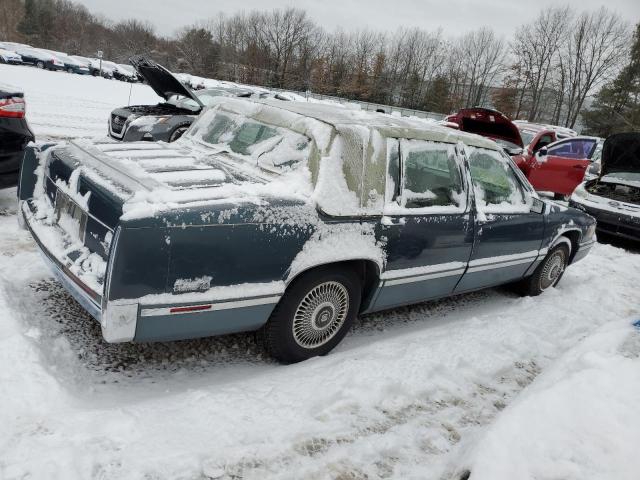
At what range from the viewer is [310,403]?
9.36ft

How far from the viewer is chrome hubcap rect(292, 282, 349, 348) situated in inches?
125

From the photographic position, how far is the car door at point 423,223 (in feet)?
11.3

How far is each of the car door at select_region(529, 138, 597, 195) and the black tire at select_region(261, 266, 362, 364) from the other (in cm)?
836

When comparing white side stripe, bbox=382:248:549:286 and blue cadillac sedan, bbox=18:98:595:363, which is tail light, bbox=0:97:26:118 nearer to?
blue cadillac sedan, bbox=18:98:595:363

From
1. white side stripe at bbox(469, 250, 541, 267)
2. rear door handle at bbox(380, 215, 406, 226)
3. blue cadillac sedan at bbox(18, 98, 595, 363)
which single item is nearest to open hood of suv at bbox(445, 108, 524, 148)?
white side stripe at bbox(469, 250, 541, 267)

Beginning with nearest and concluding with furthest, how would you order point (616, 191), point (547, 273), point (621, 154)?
point (547, 273) → point (616, 191) → point (621, 154)

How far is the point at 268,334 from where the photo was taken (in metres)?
3.10

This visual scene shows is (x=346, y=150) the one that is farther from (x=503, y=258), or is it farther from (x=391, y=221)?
(x=503, y=258)

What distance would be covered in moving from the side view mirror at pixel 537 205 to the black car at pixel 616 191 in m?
4.50

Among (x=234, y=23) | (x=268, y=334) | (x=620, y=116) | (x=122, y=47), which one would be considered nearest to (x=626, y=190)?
(x=268, y=334)

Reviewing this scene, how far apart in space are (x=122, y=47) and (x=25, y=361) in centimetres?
8116

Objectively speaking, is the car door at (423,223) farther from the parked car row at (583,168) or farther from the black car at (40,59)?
the black car at (40,59)

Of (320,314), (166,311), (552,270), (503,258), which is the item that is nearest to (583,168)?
(552,270)

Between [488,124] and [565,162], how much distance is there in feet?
5.85
